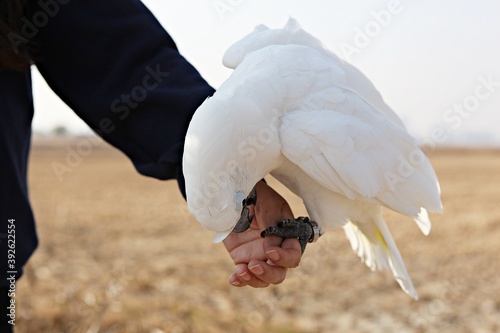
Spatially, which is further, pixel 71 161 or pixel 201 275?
pixel 201 275

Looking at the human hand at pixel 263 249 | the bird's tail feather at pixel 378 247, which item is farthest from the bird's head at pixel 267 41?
the bird's tail feather at pixel 378 247

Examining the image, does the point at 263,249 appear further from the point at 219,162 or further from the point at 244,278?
the point at 219,162

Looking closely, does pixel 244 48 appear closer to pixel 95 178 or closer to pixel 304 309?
pixel 304 309

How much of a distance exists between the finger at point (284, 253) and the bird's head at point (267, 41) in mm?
625

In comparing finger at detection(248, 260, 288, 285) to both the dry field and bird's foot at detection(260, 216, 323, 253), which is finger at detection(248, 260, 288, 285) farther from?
the dry field

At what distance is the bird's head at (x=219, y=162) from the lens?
1.29 metres

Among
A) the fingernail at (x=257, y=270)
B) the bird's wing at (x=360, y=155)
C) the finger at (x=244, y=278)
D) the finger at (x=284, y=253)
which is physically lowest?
the finger at (x=244, y=278)

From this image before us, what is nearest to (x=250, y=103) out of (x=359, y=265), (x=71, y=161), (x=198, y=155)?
(x=198, y=155)

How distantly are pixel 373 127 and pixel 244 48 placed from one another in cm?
45

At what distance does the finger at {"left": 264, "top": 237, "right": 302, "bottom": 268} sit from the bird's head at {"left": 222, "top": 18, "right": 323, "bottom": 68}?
62cm

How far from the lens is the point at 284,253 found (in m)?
1.33

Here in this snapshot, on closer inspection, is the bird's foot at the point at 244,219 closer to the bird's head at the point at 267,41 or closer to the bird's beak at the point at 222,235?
the bird's beak at the point at 222,235

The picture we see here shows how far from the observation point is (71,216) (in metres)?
8.85

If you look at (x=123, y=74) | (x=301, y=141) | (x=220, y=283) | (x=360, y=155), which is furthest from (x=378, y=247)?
(x=220, y=283)
